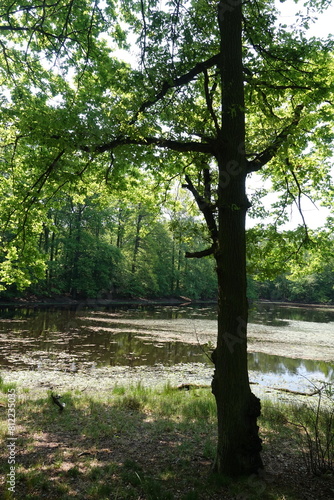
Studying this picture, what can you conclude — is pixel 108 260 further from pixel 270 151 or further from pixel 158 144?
pixel 270 151

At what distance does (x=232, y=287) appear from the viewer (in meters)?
4.33

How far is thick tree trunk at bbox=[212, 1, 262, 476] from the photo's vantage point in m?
4.17

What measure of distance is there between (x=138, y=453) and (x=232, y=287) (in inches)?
114

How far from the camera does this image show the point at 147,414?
727 centimetres

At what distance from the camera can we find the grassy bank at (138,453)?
3883 mm

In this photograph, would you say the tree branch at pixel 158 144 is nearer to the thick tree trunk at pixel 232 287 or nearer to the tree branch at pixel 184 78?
the thick tree trunk at pixel 232 287

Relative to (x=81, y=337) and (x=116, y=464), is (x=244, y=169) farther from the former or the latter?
(x=81, y=337)

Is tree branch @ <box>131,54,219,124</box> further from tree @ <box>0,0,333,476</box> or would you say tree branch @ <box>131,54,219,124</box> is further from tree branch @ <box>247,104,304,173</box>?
tree branch @ <box>247,104,304,173</box>

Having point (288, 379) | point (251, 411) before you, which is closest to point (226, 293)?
point (251, 411)

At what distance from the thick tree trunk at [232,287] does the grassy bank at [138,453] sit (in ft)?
1.33

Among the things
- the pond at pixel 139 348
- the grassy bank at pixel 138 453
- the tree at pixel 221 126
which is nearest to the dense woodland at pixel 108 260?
the pond at pixel 139 348

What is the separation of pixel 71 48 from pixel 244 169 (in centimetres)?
625

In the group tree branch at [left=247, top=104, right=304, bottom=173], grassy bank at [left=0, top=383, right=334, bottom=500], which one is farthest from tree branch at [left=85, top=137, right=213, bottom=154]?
grassy bank at [left=0, top=383, right=334, bottom=500]

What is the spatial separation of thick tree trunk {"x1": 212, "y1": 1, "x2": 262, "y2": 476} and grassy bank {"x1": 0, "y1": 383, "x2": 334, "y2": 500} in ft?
1.33
